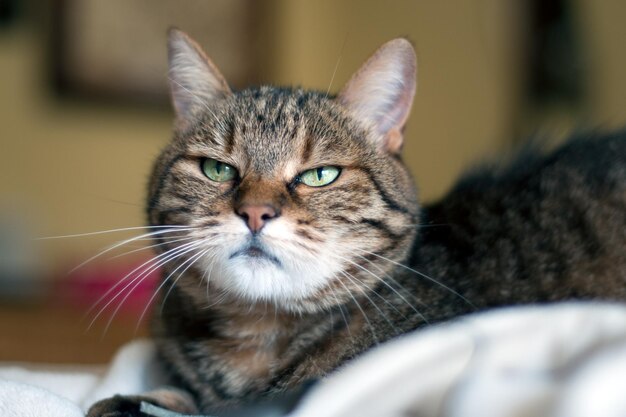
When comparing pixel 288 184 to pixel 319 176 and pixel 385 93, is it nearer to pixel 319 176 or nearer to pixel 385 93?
pixel 319 176

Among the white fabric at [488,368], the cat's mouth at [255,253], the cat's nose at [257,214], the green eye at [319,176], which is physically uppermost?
the green eye at [319,176]

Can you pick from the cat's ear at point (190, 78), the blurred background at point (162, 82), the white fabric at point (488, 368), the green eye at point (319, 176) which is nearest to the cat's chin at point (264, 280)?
the green eye at point (319, 176)

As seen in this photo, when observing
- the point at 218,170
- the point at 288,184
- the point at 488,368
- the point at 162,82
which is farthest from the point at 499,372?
the point at 162,82

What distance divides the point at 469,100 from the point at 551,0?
1.76 ft

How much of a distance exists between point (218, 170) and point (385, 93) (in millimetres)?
330

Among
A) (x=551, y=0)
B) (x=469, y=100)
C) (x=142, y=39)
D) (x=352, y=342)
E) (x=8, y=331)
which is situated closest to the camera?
(x=352, y=342)

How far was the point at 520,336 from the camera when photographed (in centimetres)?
68

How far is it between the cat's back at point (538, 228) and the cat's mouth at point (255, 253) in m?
0.29

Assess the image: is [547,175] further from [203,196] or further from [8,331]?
[8,331]

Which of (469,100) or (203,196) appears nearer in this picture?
(203,196)

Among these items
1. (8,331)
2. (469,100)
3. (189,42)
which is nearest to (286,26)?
(469,100)

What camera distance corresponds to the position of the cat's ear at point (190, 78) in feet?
4.14

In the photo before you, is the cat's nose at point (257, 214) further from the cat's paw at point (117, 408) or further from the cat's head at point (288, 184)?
the cat's paw at point (117, 408)

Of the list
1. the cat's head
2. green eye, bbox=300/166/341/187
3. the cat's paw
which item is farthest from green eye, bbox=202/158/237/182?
the cat's paw
